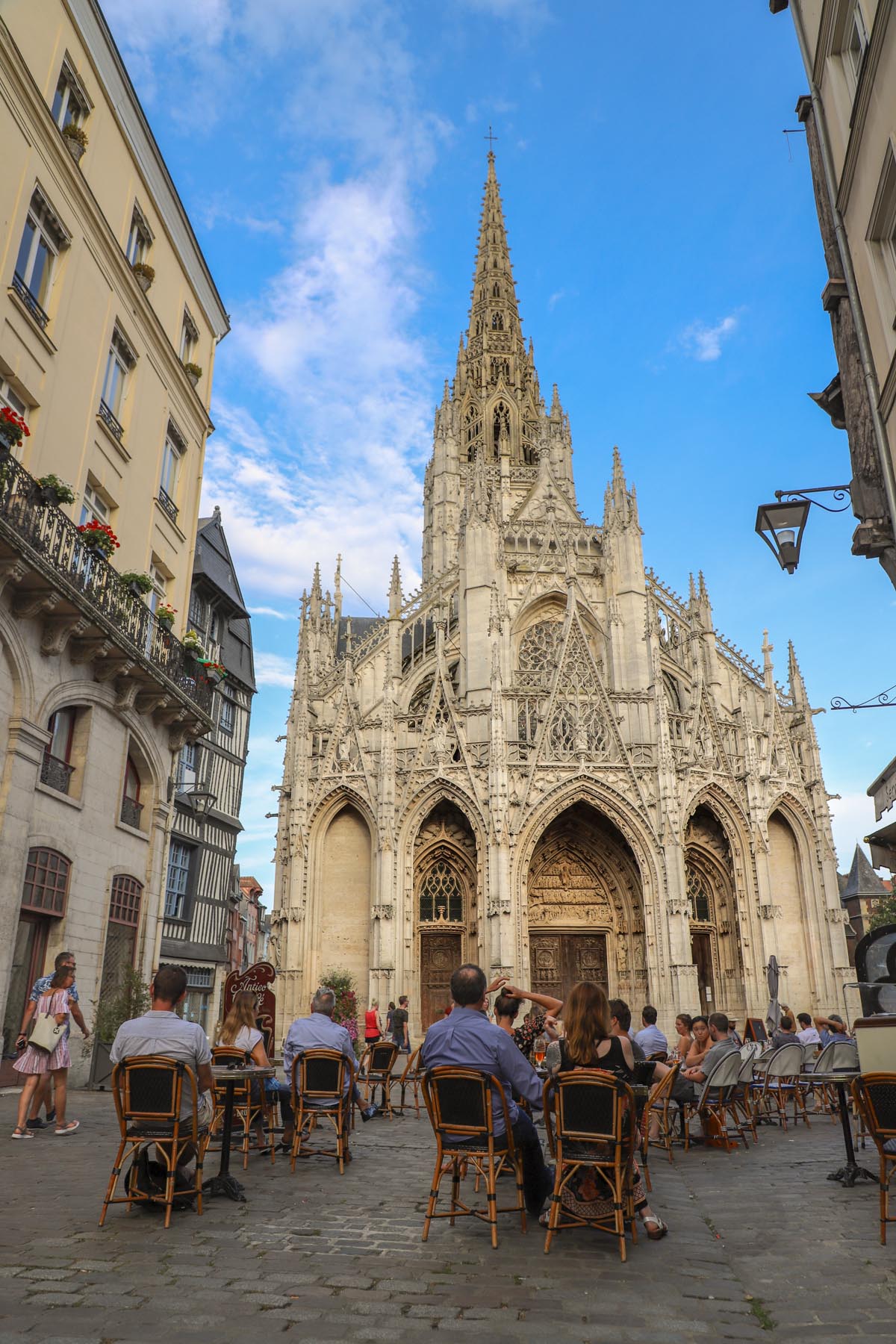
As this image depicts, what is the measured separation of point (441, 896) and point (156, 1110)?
2057cm

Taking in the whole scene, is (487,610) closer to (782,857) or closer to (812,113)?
(782,857)

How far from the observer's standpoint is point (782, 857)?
2662 cm

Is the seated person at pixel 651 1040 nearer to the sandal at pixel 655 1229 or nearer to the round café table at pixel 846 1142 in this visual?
the round café table at pixel 846 1142

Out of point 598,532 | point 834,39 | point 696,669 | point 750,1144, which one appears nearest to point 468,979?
point 750,1144

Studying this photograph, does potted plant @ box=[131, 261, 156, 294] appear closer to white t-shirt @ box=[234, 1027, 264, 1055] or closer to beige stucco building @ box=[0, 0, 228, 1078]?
beige stucco building @ box=[0, 0, 228, 1078]

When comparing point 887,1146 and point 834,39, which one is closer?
point 887,1146

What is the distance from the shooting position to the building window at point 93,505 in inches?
512

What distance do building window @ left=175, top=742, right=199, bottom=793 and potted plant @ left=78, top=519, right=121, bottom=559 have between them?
14454 millimetres

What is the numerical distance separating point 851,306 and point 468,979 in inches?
318

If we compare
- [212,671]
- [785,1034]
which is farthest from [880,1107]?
[212,671]

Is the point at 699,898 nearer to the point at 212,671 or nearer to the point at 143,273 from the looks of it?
the point at 212,671

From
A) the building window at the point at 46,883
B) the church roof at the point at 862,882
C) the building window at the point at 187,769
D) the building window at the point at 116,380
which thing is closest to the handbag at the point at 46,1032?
the building window at the point at 46,883

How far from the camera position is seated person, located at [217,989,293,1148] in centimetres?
738

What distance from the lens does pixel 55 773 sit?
38.4 feet
